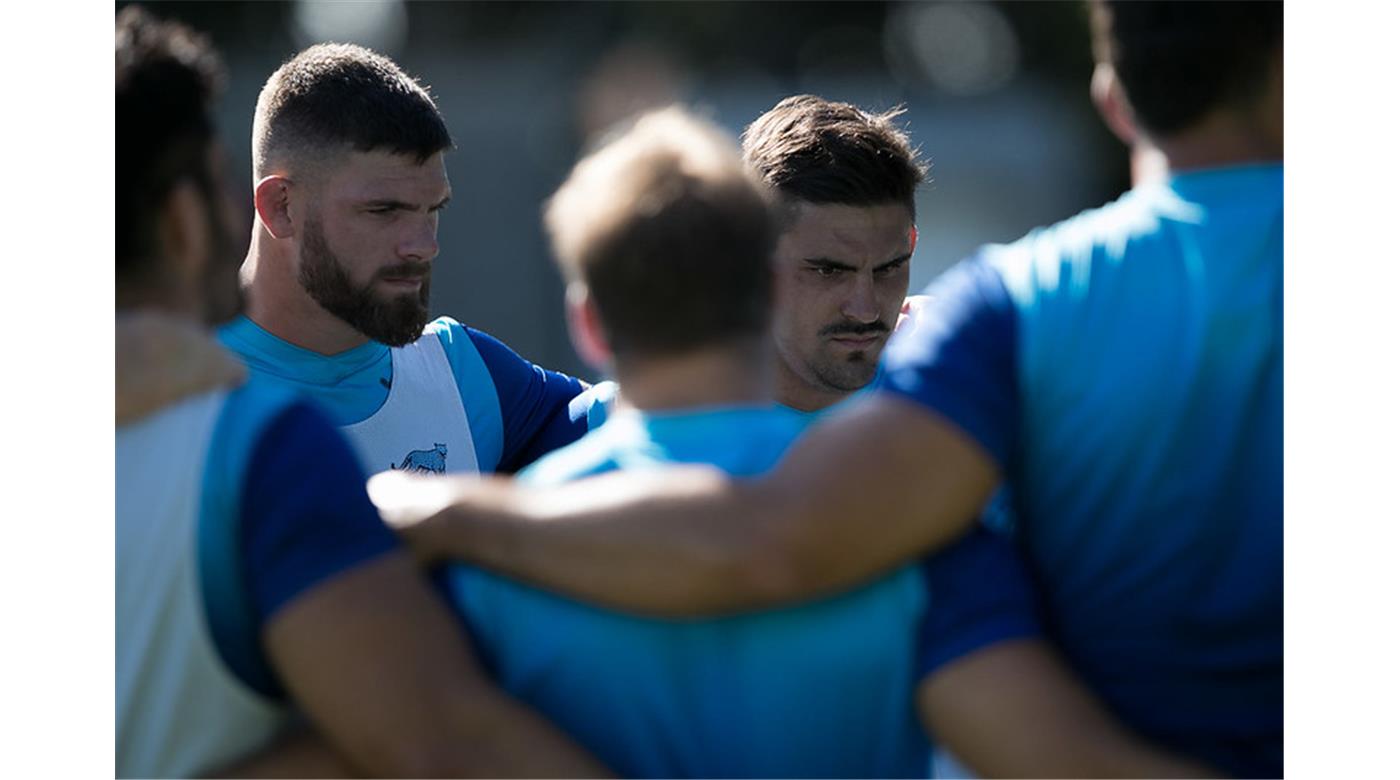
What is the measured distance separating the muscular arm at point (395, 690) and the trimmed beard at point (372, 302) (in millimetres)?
2021

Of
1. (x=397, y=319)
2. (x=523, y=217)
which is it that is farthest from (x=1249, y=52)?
(x=523, y=217)

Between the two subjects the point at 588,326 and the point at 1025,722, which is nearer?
the point at 1025,722

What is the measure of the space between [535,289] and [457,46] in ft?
25.9

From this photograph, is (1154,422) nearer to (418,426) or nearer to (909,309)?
(909,309)

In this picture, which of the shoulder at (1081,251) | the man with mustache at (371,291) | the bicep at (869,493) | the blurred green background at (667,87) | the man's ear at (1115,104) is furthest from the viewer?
the blurred green background at (667,87)

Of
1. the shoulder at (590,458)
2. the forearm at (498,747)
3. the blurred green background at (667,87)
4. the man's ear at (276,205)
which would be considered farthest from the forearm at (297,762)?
the blurred green background at (667,87)

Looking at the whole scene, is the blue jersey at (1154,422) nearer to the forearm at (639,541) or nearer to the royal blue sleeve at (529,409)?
the forearm at (639,541)

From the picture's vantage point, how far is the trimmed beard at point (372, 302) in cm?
407

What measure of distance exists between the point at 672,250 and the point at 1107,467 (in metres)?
0.65

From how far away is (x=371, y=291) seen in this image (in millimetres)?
4082

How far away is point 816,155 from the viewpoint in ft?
13.2

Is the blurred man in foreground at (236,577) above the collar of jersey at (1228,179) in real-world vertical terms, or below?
below

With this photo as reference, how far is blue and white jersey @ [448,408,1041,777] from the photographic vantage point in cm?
213

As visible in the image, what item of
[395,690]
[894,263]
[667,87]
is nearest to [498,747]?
[395,690]
